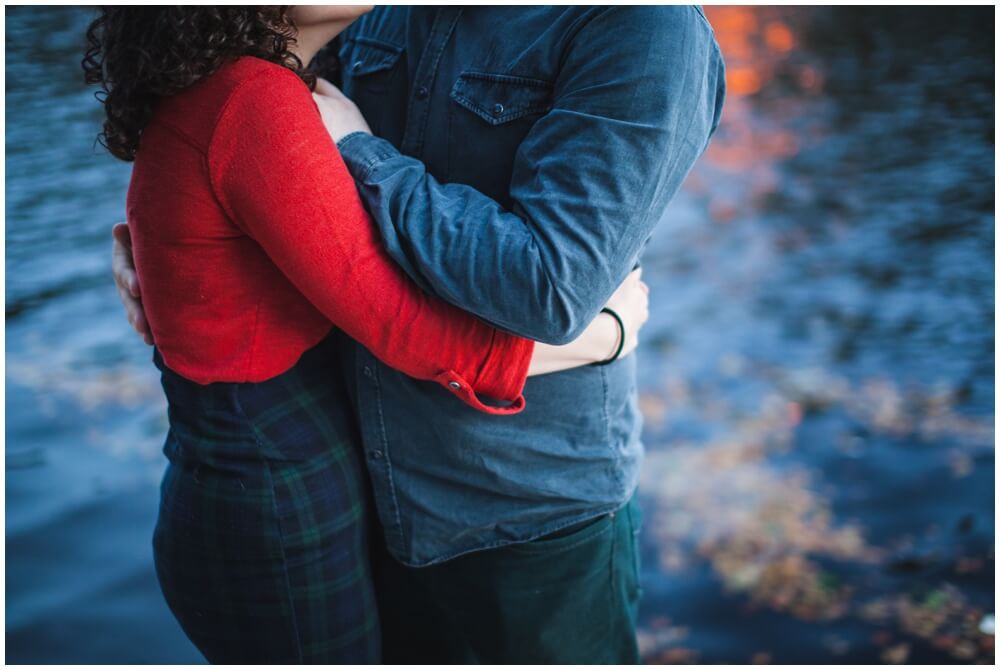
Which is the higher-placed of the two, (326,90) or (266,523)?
(326,90)

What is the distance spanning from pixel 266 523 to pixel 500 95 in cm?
74

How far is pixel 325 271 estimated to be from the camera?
1.23m

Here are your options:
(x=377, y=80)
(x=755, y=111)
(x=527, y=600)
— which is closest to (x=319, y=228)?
(x=377, y=80)

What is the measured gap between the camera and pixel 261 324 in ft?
4.59

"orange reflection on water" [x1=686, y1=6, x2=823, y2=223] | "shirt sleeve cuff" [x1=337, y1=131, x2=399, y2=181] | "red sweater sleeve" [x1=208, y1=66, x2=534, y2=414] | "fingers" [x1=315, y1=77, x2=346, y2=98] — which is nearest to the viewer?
"red sweater sleeve" [x1=208, y1=66, x2=534, y2=414]

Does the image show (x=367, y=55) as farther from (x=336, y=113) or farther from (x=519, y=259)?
(x=519, y=259)

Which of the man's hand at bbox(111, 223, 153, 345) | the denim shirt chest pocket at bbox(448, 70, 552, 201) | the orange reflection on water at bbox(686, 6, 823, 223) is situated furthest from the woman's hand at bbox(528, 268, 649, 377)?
the orange reflection on water at bbox(686, 6, 823, 223)

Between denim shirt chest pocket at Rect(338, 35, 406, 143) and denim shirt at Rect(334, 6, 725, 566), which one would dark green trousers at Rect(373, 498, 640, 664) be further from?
denim shirt chest pocket at Rect(338, 35, 406, 143)

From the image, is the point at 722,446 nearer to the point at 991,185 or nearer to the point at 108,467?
the point at 108,467

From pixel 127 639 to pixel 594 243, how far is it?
8.29 feet

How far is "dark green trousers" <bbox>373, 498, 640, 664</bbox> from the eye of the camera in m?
1.53

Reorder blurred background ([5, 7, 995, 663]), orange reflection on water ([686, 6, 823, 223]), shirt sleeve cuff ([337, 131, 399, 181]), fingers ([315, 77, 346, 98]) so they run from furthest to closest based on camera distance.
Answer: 1. orange reflection on water ([686, 6, 823, 223])
2. blurred background ([5, 7, 995, 663])
3. fingers ([315, 77, 346, 98])
4. shirt sleeve cuff ([337, 131, 399, 181])

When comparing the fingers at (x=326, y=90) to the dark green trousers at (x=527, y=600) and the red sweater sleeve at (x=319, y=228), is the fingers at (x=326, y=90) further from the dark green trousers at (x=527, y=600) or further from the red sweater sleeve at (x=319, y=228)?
the dark green trousers at (x=527, y=600)

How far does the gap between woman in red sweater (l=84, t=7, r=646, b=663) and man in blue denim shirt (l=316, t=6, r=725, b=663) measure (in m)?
0.08
